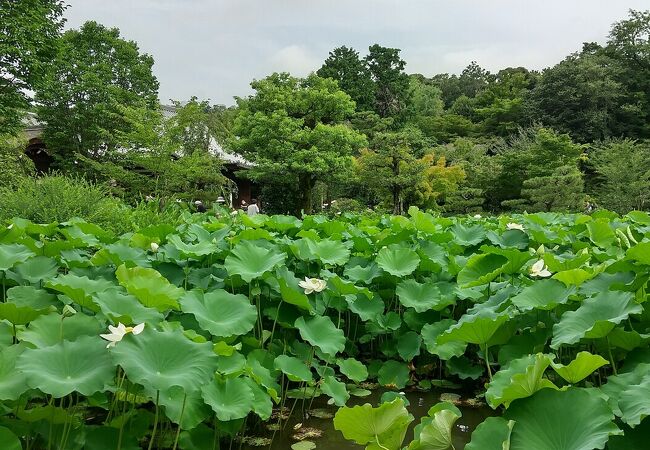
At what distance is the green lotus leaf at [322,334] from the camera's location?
254cm

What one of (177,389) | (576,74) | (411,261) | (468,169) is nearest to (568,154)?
(468,169)

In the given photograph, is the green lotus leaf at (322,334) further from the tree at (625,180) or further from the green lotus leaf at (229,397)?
the tree at (625,180)

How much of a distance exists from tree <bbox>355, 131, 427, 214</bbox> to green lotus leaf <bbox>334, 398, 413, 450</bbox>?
15.4m

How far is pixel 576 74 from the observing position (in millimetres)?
27484

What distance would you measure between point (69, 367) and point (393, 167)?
16.0 meters

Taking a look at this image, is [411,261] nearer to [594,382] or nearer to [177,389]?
[594,382]

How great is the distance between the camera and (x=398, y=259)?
3.31m

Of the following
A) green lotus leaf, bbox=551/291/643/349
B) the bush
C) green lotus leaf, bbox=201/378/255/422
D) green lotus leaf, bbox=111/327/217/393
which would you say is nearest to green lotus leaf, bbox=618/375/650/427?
green lotus leaf, bbox=551/291/643/349

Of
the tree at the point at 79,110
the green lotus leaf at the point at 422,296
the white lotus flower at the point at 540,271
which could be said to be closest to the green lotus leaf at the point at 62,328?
the green lotus leaf at the point at 422,296

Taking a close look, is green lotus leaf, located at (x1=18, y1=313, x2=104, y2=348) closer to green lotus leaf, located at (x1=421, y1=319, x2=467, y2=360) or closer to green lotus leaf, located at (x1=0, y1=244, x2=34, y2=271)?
green lotus leaf, located at (x1=0, y1=244, x2=34, y2=271)

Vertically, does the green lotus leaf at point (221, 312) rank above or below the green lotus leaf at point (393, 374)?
above

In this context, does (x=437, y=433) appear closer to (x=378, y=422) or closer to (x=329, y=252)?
(x=378, y=422)

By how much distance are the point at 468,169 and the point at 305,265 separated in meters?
19.0

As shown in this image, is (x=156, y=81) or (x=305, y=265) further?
(x=156, y=81)
